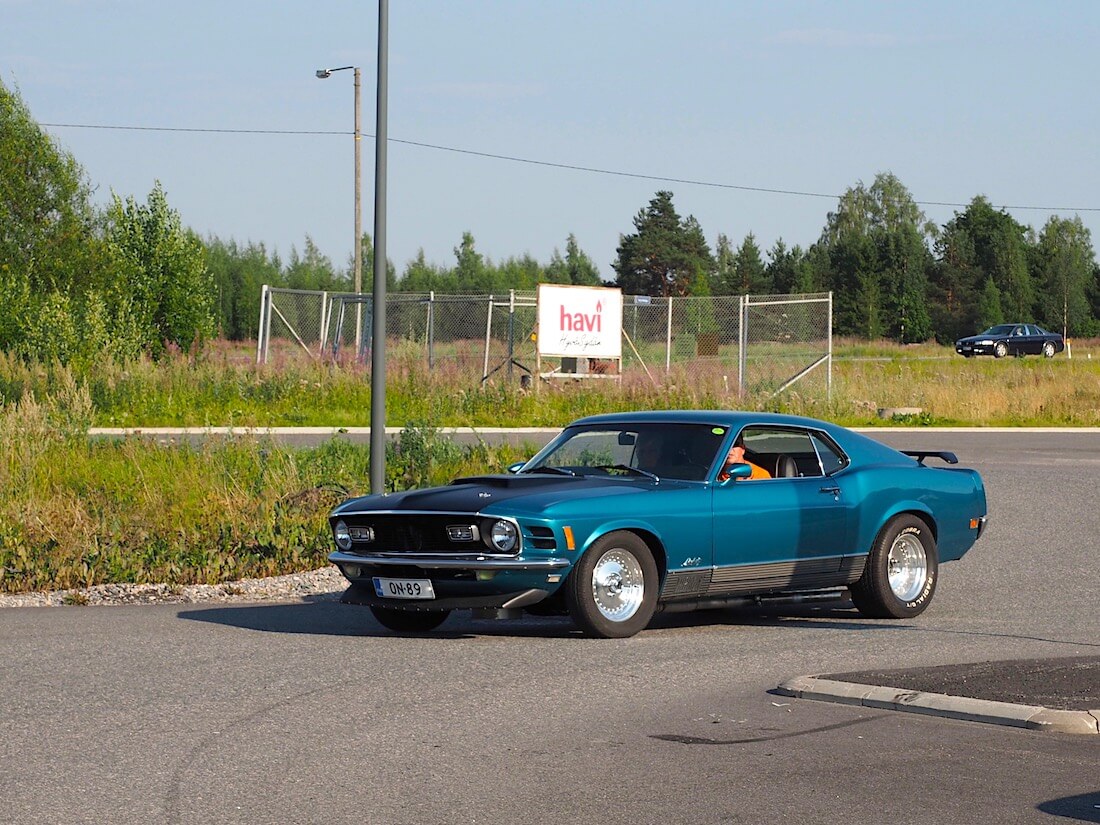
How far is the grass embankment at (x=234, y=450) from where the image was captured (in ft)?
46.8

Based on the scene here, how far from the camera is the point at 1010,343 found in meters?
67.9

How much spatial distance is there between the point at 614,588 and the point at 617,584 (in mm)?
32

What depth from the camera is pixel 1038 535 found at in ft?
53.5

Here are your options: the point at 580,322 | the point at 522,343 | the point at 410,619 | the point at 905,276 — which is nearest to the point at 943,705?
the point at 410,619

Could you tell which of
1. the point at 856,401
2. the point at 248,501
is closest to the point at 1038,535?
the point at 248,501

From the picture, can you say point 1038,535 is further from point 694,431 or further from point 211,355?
point 211,355

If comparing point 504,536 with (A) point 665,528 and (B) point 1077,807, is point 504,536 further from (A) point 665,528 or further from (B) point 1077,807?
(B) point 1077,807

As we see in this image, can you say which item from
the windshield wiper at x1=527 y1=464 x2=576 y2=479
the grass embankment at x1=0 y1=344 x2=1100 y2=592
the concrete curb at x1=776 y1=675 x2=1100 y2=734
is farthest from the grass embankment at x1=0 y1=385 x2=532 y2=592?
the concrete curb at x1=776 y1=675 x2=1100 y2=734

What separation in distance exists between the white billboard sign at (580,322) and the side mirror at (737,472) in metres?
23.2

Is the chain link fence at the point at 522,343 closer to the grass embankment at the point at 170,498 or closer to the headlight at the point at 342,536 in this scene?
the grass embankment at the point at 170,498

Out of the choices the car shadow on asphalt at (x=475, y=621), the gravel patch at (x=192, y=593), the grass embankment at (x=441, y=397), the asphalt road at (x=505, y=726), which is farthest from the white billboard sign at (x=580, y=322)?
the asphalt road at (x=505, y=726)

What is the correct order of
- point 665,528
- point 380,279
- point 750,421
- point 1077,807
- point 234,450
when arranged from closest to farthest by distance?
point 1077,807 → point 665,528 → point 750,421 → point 380,279 → point 234,450

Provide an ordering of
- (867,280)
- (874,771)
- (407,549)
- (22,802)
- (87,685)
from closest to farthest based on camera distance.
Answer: (22,802) → (874,771) → (87,685) → (407,549) → (867,280)

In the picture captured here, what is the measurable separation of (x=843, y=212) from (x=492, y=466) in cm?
11194
